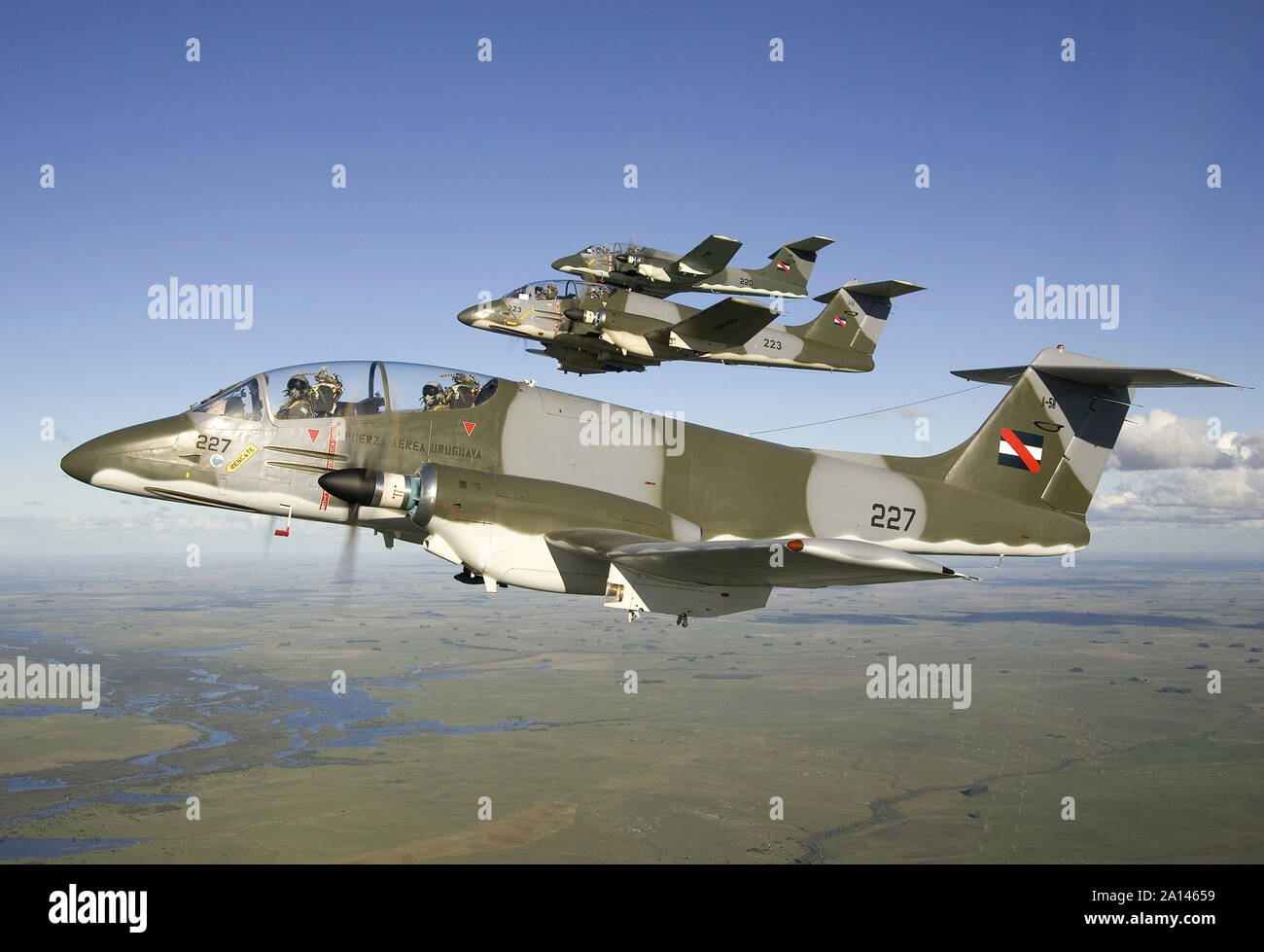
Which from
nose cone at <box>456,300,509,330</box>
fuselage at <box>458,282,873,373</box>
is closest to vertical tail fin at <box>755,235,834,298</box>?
fuselage at <box>458,282,873,373</box>

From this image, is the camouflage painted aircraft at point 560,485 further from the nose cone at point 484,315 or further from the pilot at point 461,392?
the nose cone at point 484,315

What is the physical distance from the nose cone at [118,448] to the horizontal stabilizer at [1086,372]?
48.2ft

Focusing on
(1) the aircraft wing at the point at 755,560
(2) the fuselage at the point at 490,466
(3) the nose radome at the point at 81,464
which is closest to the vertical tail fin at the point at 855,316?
(2) the fuselage at the point at 490,466

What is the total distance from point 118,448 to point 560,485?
6420mm

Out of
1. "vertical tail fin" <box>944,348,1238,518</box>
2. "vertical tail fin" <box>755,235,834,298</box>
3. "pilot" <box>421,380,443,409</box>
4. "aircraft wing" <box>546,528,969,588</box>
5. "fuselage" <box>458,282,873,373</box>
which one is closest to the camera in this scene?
"aircraft wing" <box>546,528,969,588</box>

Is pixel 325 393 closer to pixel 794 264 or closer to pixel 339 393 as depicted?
pixel 339 393

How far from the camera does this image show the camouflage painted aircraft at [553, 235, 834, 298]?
34906mm

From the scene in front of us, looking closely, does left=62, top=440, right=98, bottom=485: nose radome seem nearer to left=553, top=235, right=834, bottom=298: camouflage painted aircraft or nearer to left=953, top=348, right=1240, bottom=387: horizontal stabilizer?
left=953, top=348, right=1240, bottom=387: horizontal stabilizer

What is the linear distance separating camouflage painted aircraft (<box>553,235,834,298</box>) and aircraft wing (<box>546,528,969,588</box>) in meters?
Result: 23.2

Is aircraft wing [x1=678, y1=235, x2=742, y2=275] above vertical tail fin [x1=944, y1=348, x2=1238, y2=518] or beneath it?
above

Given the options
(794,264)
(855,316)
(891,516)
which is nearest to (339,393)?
(891,516)

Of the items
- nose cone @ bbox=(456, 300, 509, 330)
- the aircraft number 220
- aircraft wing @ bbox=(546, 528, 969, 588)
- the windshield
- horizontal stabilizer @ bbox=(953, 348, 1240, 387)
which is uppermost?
nose cone @ bbox=(456, 300, 509, 330)

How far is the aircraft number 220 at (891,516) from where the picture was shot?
604 inches
